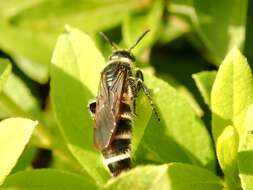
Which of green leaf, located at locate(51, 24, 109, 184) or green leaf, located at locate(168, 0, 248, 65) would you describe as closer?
green leaf, located at locate(51, 24, 109, 184)

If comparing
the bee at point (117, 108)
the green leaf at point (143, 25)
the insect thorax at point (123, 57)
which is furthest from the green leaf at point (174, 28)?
the insect thorax at point (123, 57)

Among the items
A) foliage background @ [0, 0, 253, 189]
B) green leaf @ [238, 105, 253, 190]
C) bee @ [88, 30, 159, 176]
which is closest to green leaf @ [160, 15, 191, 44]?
foliage background @ [0, 0, 253, 189]

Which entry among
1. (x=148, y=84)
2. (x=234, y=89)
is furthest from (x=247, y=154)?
(x=148, y=84)

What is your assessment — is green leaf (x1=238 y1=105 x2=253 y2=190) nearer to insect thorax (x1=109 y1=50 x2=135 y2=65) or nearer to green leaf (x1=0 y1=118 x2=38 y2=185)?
green leaf (x1=0 y1=118 x2=38 y2=185)

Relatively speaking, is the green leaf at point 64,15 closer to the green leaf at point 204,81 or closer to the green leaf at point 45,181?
the green leaf at point 204,81

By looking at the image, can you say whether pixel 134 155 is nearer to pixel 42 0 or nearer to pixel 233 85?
pixel 233 85

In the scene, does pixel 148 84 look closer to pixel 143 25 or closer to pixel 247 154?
pixel 247 154
